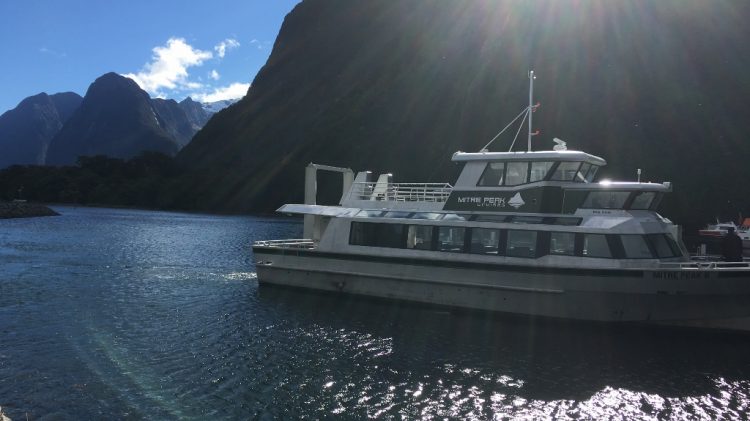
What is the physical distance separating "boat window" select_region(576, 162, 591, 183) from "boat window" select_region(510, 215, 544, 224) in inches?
93.1

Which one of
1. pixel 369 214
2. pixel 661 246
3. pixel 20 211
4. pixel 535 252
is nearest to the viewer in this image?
pixel 661 246

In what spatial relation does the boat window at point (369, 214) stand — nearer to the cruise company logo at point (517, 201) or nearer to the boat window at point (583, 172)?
the cruise company logo at point (517, 201)

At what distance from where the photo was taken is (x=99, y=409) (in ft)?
38.6

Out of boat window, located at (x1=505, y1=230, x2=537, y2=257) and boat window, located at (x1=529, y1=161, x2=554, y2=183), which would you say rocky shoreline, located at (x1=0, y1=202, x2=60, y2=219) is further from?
boat window, located at (x1=529, y1=161, x2=554, y2=183)

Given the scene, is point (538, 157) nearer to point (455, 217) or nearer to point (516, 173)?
point (516, 173)

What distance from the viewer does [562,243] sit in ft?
61.5

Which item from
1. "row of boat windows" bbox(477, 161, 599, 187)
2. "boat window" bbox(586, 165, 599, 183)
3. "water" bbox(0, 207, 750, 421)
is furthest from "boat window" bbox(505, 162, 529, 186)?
"water" bbox(0, 207, 750, 421)

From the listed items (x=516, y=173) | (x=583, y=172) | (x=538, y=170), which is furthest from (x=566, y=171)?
(x=516, y=173)

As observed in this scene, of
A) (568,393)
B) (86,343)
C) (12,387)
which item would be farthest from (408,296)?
(12,387)

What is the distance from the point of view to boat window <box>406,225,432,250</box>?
2112cm

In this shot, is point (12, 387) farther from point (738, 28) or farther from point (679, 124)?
point (738, 28)

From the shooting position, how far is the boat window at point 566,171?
19.6 m

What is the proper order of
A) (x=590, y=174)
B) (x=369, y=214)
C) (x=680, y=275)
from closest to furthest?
(x=680, y=275), (x=590, y=174), (x=369, y=214)

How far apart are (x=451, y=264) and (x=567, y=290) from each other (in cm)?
437
